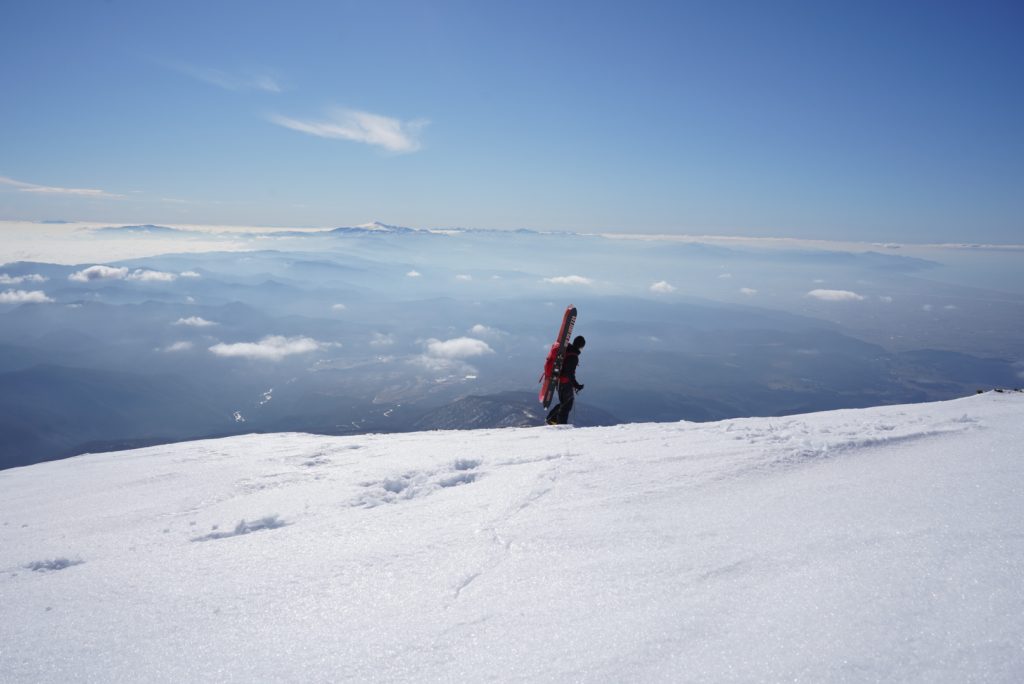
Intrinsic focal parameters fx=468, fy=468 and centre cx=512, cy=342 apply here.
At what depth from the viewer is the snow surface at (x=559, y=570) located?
3361 mm

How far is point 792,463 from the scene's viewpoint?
7465 millimetres

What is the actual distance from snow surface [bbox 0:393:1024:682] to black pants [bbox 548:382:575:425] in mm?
8082

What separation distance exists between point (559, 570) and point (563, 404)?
12529 millimetres

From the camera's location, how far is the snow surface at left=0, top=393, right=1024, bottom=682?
336 cm

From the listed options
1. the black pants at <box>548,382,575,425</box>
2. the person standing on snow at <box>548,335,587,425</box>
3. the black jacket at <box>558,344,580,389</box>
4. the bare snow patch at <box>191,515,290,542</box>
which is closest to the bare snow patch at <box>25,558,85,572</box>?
the bare snow patch at <box>191,515,290,542</box>

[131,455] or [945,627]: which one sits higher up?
[945,627]

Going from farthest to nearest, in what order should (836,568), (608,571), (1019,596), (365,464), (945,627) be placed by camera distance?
(365,464) → (608,571) → (836,568) → (1019,596) → (945,627)

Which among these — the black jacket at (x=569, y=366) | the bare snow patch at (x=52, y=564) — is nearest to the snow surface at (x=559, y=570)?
the bare snow patch at (x=52, y=564)

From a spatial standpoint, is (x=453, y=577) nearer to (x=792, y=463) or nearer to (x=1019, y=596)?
(x=1019, y=596)

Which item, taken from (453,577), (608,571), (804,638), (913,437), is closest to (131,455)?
(453,577)

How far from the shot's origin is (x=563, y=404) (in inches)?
674

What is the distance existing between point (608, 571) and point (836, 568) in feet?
6.56

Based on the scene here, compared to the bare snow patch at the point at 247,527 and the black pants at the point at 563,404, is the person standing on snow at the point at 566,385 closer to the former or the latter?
the black pants at the point at 563,404

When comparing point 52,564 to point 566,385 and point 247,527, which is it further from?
point 566,385
